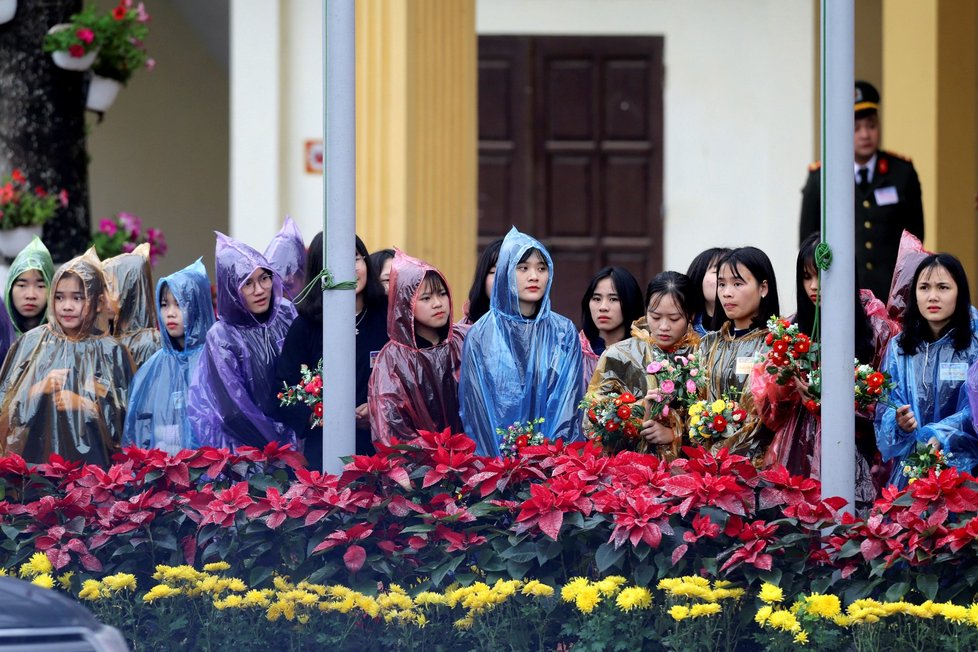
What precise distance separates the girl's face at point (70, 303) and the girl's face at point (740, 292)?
2.73 metres

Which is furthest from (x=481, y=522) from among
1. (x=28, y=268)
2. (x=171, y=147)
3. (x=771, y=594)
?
(x=171, y=147)

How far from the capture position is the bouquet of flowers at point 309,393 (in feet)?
21.2

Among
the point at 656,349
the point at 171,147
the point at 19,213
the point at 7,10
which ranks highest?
the point at 7,10

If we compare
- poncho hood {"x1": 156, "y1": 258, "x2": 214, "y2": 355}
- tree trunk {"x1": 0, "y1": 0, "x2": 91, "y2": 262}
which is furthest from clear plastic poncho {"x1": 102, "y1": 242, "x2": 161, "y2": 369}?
tree trunk {"x1": 0, "y1": 0, "x2": 91, "y2": 262}

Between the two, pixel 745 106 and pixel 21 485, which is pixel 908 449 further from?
pixel 745 106

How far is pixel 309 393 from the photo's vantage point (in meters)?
6.50

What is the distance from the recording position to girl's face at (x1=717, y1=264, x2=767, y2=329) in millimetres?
6184

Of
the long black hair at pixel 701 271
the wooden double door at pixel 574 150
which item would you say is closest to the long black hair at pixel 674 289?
the long black hair at pixel 701 271

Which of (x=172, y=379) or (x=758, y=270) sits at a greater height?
(x=758, y=270)

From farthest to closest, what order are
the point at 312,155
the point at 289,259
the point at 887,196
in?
1. the point at 312,155
2. the point at 887,196
3. the point at 289,259

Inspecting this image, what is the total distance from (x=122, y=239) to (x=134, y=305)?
230 centimetres

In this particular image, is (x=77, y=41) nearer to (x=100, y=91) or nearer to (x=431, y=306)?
(x=100, y=91)

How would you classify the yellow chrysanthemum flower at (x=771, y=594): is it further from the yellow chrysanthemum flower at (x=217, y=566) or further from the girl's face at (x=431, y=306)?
the girl's face at (x=431, y=306)

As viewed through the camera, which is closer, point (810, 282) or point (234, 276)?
point (810, 282)
